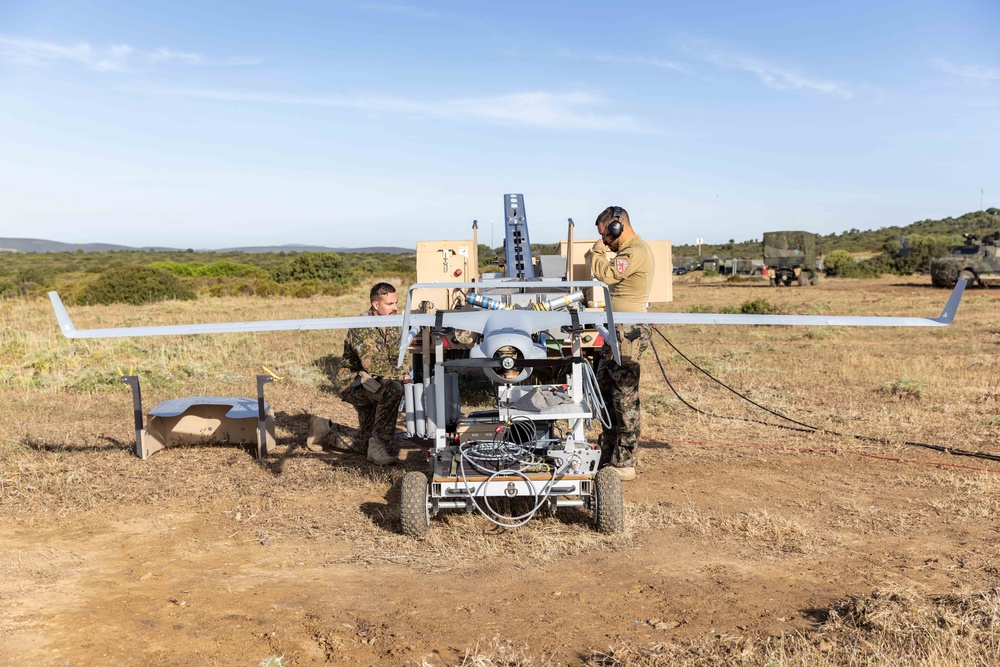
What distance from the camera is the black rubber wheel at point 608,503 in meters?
A: 5.42

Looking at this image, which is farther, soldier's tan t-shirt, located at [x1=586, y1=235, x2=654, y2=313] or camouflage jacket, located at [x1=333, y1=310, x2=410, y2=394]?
camouflage jacket, located at [x1=333, y1=310, x2=410, y2=394]

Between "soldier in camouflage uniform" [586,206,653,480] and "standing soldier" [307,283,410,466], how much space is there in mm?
1789

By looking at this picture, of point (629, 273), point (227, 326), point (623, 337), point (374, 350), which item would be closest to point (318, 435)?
point (374, 350)

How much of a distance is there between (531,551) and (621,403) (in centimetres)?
208

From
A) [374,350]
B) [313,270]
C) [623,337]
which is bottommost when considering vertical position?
[374,350]

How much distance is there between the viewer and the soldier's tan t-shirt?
712 centimetres

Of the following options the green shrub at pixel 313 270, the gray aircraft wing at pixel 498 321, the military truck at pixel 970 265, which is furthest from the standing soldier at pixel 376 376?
the green shrub at pixel 313 270

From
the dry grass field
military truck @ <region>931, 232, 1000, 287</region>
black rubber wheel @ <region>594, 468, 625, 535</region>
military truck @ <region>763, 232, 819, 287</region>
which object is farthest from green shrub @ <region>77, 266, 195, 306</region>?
military truck @ <region>931, 232, 1000, 287</region>

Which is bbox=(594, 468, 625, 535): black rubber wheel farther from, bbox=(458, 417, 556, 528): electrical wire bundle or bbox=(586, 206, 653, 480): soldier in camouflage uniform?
bbox=(586, 206, 653, 480): soldier in camouflage uniform

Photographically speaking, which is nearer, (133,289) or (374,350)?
(374,350)

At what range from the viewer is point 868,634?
384 centimetres

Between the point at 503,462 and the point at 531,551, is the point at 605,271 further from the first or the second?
the point at 531,551

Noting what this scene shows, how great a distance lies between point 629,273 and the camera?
7113 mm

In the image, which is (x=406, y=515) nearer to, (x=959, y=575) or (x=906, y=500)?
(x=959, y=575)
